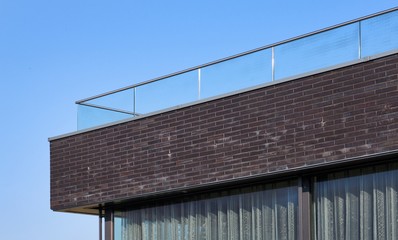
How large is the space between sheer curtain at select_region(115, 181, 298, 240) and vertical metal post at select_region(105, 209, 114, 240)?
95 mm

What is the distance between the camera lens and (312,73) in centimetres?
1351

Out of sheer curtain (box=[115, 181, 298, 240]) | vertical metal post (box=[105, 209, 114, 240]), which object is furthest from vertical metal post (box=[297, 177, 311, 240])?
vertical metal post (box=[105, 209, 114, 240])

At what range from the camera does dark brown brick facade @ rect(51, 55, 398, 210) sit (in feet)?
42.1

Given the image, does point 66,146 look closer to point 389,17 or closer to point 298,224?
point 298,224

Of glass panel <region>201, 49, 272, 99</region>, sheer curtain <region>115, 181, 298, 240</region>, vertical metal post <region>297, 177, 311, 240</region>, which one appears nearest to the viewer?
vertical metal post <region>297, 177, 311, 240</region>

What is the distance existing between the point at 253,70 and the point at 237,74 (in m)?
0.31

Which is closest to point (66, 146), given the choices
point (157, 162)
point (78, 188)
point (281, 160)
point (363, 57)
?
point (78, 188)

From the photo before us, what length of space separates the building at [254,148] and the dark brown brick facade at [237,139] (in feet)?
0.06

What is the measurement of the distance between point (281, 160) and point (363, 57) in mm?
1836

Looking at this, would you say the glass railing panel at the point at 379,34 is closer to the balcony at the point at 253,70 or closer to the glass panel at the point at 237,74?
the balcony at the point at 253,70

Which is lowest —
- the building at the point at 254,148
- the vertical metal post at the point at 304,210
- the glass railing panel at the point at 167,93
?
the vertical metal post at the point at 304,210

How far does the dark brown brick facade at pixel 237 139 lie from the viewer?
1284cm

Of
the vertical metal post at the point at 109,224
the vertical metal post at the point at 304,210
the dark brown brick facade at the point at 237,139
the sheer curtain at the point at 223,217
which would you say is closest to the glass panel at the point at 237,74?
the dark brown brick facade at the point at 237,139

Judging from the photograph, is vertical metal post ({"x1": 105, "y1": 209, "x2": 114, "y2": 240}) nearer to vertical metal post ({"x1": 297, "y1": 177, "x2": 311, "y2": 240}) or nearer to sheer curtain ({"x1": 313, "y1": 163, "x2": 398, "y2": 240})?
vertical metal post ({"x1": 297, "y1": 177, "x2": 311, "y2": 240})
